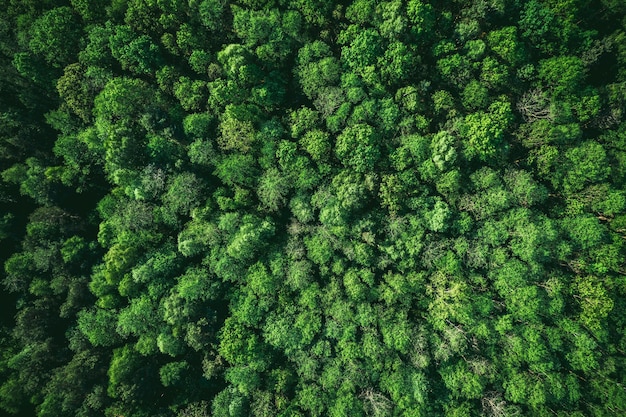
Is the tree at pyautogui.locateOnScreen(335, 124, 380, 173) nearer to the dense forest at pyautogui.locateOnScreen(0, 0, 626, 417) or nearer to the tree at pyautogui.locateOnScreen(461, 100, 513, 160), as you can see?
the dense forest at pyautogui.locateOnScreen(0, 0, 626, 417)

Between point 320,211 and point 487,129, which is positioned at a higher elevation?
point 487,129

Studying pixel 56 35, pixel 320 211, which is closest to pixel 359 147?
pixel 320 211

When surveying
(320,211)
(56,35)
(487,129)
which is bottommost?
(320,211)

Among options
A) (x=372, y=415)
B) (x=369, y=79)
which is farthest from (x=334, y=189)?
(x=372, y=415)

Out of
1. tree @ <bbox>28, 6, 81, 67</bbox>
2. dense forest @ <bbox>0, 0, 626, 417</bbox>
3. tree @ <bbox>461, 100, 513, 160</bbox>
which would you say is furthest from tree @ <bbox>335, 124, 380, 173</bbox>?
Answer: tree @ <bbox>28, 6, 81, 67</bbox>

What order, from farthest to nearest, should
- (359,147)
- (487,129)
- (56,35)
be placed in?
(56,35) < (359,147) < (487,129)

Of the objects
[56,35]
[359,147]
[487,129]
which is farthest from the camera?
[56,35]

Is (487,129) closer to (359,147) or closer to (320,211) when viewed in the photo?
(359,147)

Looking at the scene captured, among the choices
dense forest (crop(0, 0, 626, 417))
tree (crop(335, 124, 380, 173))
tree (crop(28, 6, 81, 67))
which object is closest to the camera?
dense forest (crop(0, 0, 626, 417))

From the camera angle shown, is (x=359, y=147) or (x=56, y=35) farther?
(x=56, y=35)

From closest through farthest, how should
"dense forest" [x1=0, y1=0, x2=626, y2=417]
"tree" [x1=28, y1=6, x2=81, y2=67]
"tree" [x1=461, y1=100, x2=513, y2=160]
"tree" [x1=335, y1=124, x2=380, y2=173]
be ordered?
"tree" [x1=461, y1=100, x2=513, y2=160] < "dense forest" [x1=0, y1=0, x2=626, y2=417] < "tree" [x1=335, y1=124, x2=380, y2=173] < "tree" [x1=28, y1=6, x2=81, y2=67]
